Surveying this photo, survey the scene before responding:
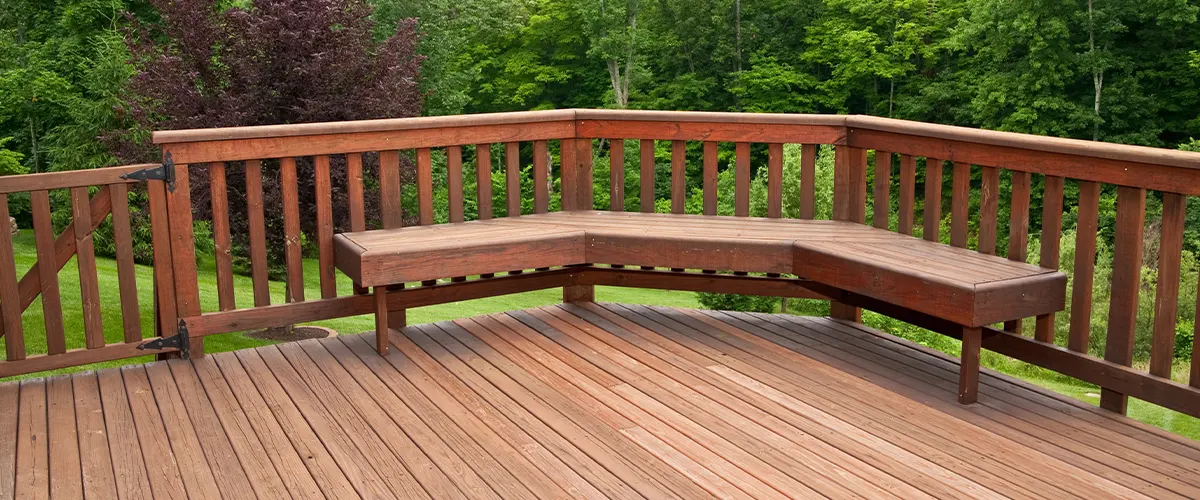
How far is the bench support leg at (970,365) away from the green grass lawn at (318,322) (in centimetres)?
189

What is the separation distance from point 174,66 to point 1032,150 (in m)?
7.50

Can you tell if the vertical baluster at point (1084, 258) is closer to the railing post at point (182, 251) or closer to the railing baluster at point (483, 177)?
the railing baluster at point (483, 177)

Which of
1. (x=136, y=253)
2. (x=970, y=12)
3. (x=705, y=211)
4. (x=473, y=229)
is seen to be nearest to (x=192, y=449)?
(x=473, y=229)

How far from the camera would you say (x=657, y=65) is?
3581 centimetres

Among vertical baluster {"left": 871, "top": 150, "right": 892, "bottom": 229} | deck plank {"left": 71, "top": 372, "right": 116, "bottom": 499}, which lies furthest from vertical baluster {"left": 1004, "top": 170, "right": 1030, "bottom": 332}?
deck plank {"left": 71, "top": 372, "right": 116, "bottom": 499}

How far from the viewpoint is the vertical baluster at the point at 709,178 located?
5.13 metres

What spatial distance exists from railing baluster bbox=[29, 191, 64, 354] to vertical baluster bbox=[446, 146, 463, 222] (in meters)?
1.58

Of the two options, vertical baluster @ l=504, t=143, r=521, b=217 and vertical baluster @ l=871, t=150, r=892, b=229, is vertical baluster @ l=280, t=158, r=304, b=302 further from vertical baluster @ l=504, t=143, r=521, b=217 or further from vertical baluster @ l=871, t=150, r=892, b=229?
vertical baluster @ l=871, t=150, r=892, b=229

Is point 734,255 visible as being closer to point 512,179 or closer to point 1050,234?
point 512,179

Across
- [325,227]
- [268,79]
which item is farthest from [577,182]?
[268,79]

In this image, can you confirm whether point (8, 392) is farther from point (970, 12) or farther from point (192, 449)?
point (970, 12)

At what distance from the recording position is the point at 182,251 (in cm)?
448

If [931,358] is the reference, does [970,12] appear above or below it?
above

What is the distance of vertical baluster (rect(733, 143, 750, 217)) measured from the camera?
499 cm
